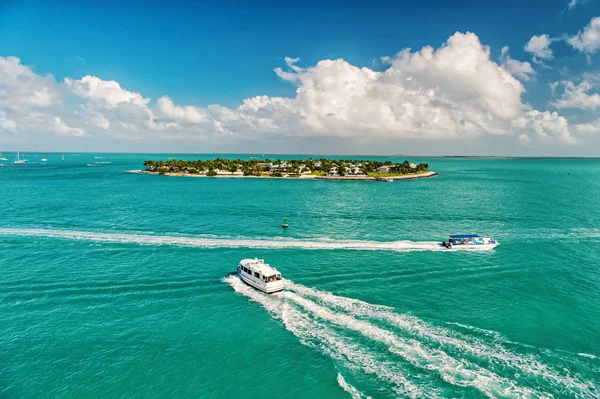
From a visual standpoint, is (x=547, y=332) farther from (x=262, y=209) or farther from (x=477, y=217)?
(x=262, y=209)

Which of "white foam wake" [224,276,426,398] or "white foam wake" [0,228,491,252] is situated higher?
"white foam wake" [0,228,491,252]

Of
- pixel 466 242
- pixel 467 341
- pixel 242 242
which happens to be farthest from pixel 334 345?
pixel 466 242

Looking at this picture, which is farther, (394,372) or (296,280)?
(296,280)

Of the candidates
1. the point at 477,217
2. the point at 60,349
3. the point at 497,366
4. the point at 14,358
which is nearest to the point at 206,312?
the point at 60,349

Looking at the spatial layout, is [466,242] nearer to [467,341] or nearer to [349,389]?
[467,341]

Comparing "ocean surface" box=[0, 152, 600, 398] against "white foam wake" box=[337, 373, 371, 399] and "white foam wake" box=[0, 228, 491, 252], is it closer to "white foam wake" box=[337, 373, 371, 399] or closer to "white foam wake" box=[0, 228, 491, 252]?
"white foam wake" box=[337, 373, 371, 399]

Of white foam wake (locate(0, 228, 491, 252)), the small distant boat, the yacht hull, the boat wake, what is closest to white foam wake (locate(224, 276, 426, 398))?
the boat wake

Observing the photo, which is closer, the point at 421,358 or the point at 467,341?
the point at 421,358
